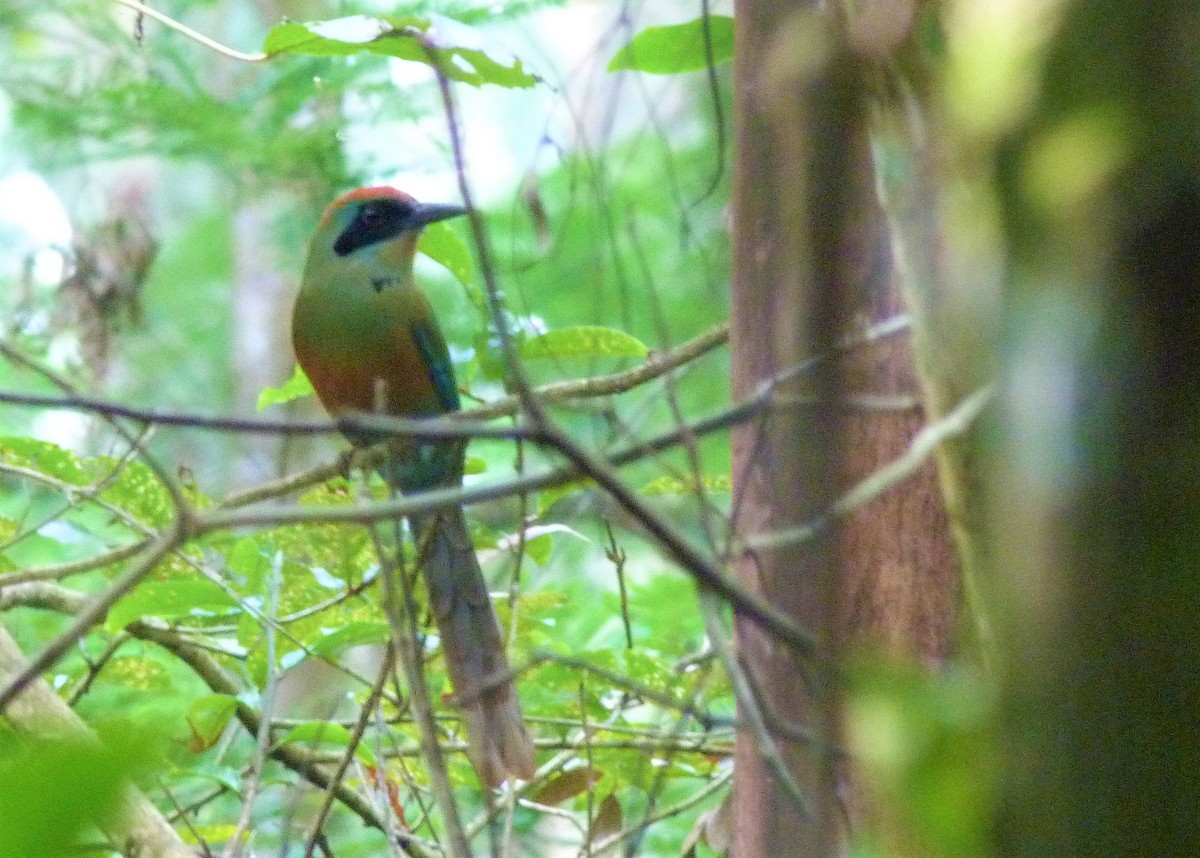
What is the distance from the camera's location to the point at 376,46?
2365mm

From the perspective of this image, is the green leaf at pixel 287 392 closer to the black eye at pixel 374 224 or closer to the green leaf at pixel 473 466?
the green leaf at pixel 473 466

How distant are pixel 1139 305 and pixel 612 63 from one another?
5.50ft

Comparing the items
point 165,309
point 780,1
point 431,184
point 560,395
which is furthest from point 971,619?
point 165,309

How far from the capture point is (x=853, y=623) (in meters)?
2.06

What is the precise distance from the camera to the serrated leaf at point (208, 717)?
2.56 metres

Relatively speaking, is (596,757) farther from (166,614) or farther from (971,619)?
(971,619)

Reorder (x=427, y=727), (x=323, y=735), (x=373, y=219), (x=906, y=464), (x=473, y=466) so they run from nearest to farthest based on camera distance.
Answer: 1. (x=906, y=464)
2. (x=427, y=727)
3. (x=323, y=735)
4. (x=473, y=466)
5. (x=373, y=219)

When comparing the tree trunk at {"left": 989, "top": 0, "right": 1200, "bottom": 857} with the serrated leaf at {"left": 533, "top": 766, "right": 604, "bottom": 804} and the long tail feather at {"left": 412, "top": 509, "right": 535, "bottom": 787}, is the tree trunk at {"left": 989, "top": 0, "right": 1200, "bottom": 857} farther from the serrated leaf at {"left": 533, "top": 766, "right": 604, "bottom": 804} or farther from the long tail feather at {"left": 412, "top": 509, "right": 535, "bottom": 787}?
the serrated leaf at {"left": 533, "top": 766, "right": 604, "bottom": 804}

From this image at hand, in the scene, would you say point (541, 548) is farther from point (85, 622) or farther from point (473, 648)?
point (85, 622)

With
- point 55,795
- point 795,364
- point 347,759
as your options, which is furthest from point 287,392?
point 55,795

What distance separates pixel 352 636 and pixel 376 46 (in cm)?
93

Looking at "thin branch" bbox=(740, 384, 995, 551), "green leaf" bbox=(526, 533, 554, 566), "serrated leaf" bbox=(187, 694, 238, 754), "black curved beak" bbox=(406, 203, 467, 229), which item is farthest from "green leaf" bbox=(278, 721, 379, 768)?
"black curved beak" bbox=(406, 203, 467, 229)

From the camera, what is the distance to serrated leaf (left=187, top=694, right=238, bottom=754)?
2.56m

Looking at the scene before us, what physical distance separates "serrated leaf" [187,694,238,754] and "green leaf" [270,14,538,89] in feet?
3.60
